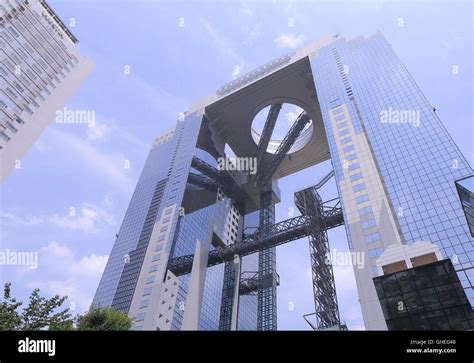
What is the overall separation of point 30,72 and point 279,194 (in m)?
67.1

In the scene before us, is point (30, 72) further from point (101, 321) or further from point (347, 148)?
point (347, 148)

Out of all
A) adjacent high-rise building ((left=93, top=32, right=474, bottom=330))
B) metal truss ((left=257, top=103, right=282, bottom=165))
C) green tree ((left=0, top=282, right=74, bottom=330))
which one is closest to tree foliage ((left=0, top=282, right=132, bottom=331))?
green tree ((left=0, top=282, right=74, bottom=330))

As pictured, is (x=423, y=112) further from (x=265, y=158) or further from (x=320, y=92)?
(x=265, y=158)

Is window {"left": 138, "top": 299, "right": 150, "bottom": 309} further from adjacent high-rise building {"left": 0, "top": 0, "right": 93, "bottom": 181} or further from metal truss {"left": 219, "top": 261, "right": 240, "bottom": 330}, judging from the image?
adjacent high-rise building {"left": 0, "top": 0, "right": 93, "bottom": 181}

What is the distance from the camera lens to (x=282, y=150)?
92.3 metres

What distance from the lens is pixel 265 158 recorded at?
98.2 metres

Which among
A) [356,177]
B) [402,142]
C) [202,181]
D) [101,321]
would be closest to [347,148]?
[356,177]

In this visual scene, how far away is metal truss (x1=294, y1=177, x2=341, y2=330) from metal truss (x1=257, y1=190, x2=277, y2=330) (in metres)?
12.1

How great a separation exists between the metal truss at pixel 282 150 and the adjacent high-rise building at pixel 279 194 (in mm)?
279
